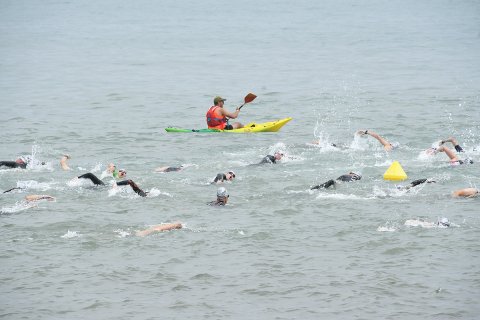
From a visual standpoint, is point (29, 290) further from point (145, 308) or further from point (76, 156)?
point (76, 156)

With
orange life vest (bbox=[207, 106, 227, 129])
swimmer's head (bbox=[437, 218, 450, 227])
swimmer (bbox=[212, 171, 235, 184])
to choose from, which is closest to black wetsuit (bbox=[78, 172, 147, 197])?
swimmer (bbox=[212, 171, 235, 184])

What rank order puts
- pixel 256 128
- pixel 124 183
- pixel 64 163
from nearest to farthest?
pixel 124 183, pixel 64 163, pixel 256 128

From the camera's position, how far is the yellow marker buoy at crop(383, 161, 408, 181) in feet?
72.2

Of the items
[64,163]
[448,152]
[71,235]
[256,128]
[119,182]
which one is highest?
[448,152]

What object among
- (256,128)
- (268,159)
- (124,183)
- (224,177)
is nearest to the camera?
(124,183)

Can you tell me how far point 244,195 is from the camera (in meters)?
21.3

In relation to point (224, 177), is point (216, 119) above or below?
above

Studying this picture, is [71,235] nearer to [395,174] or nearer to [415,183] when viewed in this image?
[415,183]

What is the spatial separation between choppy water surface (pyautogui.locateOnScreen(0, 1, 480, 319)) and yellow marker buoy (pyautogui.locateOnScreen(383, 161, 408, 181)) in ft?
0.80

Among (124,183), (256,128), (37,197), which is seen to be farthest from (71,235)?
(256,128)

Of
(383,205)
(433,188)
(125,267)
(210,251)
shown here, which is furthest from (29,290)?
(433,188)

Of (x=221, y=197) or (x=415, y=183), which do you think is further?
(x=415, y=183)

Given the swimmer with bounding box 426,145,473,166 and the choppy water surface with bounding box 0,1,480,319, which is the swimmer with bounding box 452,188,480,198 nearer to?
the choppy water surface with bounding box 0,1,480,319

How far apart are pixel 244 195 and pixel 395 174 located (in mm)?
3866
